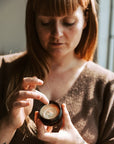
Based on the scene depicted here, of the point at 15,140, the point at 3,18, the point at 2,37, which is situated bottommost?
the point at 15,140

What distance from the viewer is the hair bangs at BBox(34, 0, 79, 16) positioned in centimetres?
A: 88

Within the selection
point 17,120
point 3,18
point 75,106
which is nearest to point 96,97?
point 75,106

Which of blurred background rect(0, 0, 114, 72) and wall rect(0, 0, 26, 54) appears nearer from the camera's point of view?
blurred background rect(0, 0, 114, 72)

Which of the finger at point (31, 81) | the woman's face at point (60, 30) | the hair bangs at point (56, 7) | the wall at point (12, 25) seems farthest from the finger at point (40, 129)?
the wall at point (12, 25)

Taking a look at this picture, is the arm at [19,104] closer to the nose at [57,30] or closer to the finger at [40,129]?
the finger at [40,129]

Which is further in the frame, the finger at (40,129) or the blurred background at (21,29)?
the blurred background at (21,29)

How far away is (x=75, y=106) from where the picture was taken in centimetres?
104

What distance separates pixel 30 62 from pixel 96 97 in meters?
0.34

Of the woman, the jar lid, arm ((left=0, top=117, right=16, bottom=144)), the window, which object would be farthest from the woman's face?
the window

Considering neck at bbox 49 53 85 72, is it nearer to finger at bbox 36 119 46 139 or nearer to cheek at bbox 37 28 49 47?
cheek at bbox 37 28 49 47

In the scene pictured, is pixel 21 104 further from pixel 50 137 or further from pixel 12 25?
pixel 12 25

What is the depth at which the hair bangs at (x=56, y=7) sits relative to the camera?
880 millimetres

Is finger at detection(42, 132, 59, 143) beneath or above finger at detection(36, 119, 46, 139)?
beneath

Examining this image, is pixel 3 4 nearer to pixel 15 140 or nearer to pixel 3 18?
pixel 3 18
